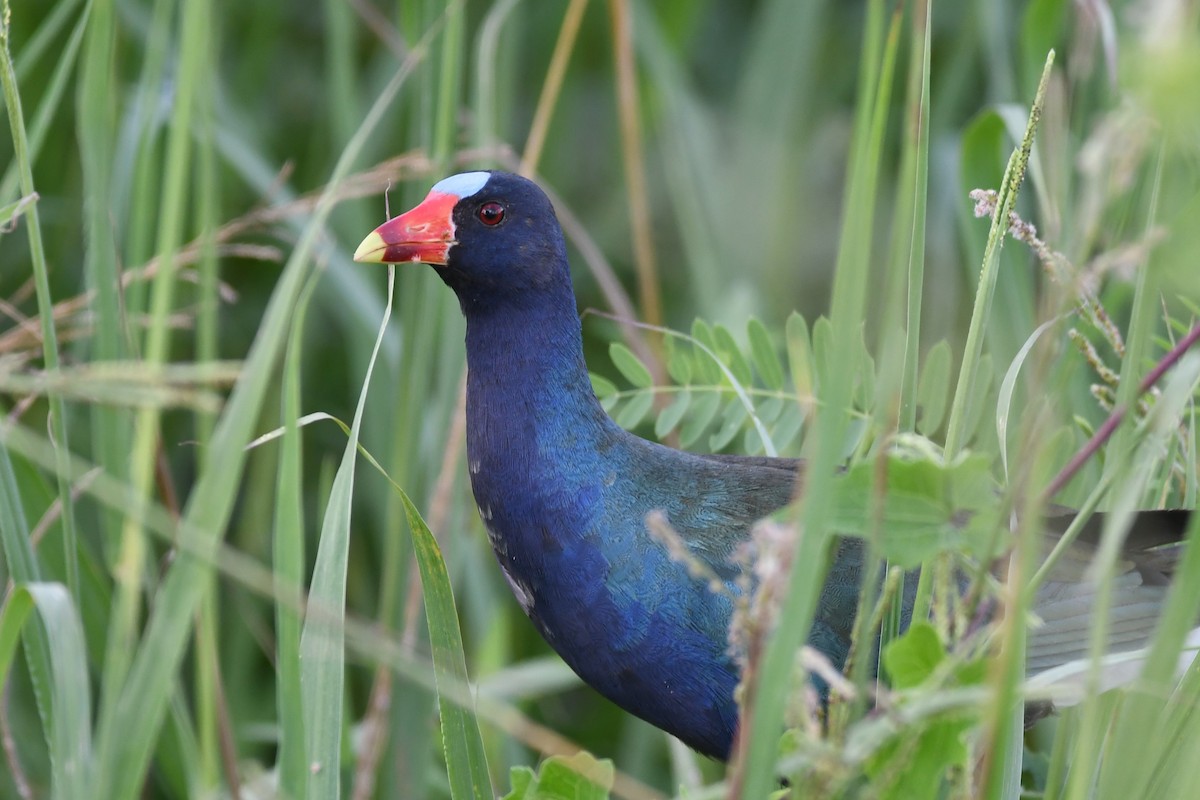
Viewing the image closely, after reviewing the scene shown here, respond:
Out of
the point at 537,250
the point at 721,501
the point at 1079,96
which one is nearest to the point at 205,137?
the point at 537,250

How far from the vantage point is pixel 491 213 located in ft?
5.23

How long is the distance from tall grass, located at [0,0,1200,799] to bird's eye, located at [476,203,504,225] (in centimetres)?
10

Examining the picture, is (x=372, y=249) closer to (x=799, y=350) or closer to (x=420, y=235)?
(x=420, y=235)

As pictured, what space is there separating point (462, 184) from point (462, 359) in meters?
0.45

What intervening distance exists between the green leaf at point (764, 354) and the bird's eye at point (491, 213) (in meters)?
0.32

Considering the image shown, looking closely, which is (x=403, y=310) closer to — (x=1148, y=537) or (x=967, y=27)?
(x=1148, y=537)

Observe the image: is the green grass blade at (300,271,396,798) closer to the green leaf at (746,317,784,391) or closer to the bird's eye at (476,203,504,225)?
the bird's eye at (476,203,504,225)

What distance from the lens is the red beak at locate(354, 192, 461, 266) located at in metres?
1.50

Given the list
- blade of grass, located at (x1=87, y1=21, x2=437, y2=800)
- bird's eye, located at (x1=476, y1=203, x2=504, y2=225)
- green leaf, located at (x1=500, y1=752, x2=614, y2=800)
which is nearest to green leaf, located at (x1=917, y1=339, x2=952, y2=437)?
bird's eye, located at (x1=476, y1=203, x2=504, y2=225)

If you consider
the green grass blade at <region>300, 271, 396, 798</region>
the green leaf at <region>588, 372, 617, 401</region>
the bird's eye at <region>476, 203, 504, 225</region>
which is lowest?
the green grass blade at <region>300, 271, 396, 798</region>

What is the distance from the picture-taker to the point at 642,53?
9.10 feet

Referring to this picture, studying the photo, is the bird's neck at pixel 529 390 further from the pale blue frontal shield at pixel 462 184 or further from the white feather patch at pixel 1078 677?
the white feather patch at pixel 1078 677

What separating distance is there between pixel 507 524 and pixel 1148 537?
661mm

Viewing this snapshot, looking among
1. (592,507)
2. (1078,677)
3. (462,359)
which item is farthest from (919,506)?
(462,359)
